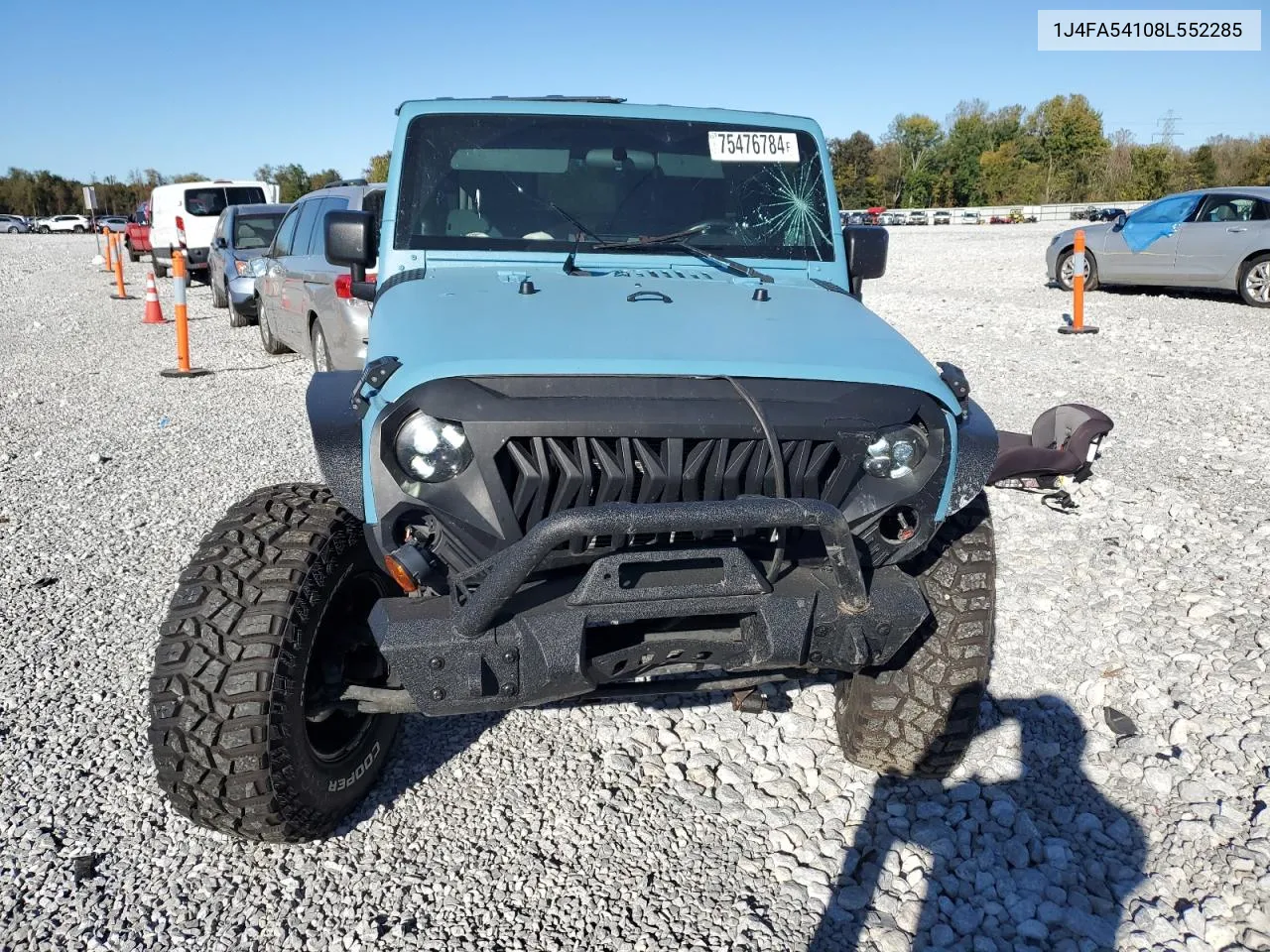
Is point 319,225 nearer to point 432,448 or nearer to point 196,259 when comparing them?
point 432,448

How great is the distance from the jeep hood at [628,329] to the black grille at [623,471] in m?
0.19

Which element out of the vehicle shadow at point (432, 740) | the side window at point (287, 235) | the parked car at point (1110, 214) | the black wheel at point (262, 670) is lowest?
the vehicle shadow at point (432, 740)

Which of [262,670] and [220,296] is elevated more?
[220,296]

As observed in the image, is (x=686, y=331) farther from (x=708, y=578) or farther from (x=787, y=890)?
(x=787, y=890)

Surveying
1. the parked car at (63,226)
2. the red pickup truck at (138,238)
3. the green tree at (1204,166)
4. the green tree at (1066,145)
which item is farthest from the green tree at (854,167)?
the red pickup truck at (138,238)

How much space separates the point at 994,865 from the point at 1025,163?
74.7m

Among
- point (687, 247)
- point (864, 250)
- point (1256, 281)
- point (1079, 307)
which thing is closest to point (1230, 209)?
point (1256, 281)

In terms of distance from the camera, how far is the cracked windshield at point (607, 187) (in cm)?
362

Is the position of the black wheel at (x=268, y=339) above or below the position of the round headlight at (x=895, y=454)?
above

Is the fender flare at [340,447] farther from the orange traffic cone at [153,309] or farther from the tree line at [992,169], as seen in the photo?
the tree line at [992,169]

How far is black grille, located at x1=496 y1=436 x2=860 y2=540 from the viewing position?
2299mm

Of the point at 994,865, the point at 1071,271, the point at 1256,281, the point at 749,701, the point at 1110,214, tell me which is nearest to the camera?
the point at 994,865

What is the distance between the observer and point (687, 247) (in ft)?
11.9

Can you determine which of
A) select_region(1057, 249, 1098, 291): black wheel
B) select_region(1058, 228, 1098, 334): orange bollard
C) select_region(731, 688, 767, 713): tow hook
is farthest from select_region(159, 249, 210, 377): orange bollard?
select_region(1057, 249, 1098, 291): black wheel
